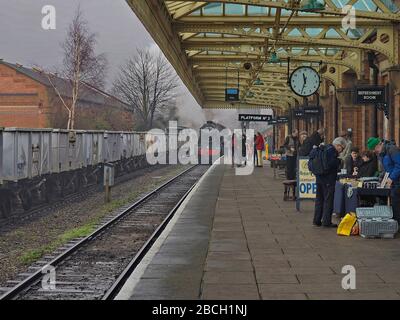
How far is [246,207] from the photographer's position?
52.0ft

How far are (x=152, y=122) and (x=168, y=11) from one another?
5833 cm

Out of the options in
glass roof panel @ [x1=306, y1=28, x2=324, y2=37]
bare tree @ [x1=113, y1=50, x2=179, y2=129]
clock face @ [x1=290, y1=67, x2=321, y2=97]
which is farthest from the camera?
bare tree @ [x1=113, y1=50, x2=179, y2=129]

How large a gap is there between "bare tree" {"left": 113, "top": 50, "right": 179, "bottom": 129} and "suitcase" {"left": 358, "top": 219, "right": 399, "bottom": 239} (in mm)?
66688

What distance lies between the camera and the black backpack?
37.5 feet

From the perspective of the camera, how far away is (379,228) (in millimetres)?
10430

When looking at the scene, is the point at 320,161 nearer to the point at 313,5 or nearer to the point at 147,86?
the point at 313,5

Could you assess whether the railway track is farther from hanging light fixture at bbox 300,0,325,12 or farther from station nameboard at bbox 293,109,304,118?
station nameboard at bbox 293,109,304,118

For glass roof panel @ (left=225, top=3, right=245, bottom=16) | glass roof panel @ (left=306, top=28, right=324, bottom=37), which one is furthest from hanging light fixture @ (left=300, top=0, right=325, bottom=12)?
glass roof panel @ (left=306, top=28, right=324, bottom=37)

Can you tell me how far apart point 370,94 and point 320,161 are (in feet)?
15.2

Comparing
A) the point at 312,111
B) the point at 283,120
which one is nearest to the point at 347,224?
the point at 312,111

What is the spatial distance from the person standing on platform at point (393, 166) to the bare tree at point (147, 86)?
66.2m

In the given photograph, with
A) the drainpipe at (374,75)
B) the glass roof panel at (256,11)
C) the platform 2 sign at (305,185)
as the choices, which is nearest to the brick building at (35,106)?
the glass roof panel at (256,11)

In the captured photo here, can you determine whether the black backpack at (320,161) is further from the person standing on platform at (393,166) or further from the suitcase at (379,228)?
the suitcase at (379,228)

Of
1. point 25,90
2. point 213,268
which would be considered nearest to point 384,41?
point 213,268
